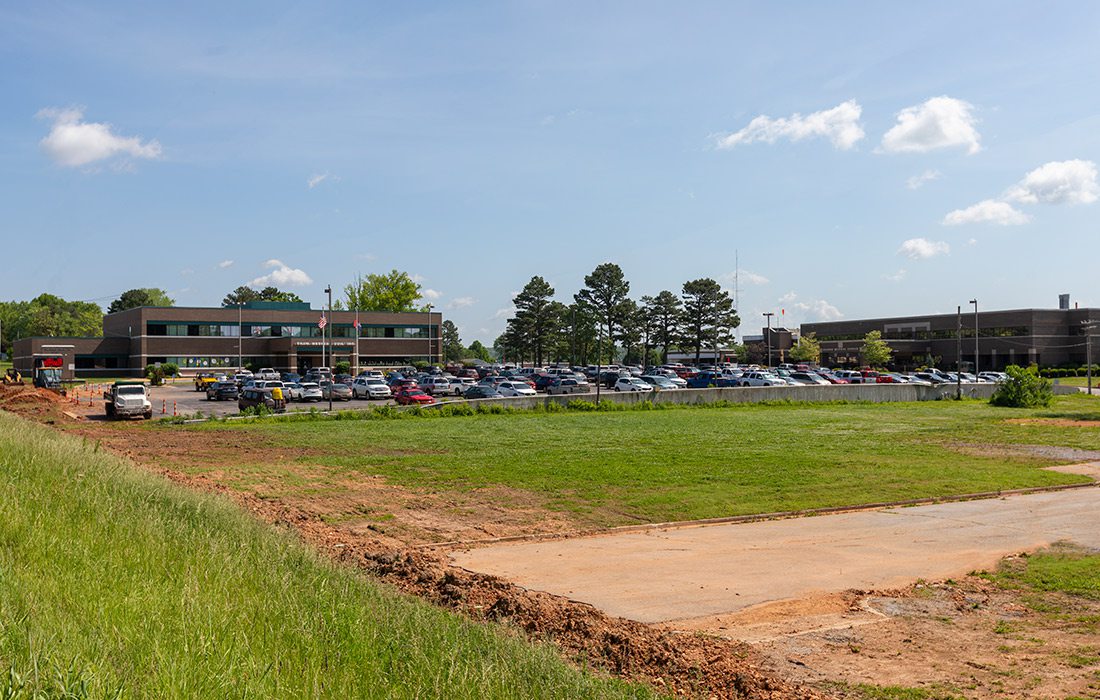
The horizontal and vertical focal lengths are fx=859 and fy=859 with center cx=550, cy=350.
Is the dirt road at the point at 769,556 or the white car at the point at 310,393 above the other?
the white car at the point at 310,393

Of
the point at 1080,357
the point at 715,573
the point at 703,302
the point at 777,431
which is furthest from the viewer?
the point at 703,302

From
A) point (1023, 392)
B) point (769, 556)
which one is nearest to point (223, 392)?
point (1023, 392)

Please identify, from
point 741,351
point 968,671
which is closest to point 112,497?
point 968,671

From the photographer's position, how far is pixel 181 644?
5438 millimetres

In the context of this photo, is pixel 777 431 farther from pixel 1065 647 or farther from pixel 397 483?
pixel 1065 647

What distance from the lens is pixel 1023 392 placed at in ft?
192

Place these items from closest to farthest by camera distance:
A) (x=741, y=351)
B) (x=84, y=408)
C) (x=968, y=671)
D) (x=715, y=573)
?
(x=968, y=671) → (x=715, y=573) → (x=84, y=408) → (x=741, y=351)

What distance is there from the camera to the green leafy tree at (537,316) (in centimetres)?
13138

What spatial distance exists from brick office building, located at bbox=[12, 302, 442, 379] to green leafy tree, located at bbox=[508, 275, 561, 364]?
2066 centimetres

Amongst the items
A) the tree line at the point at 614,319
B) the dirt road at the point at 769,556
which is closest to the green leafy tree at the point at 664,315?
the tree line at the point at 614,319

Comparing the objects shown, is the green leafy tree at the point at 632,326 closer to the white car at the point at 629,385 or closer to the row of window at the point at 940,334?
the row of window at the point at 940,334

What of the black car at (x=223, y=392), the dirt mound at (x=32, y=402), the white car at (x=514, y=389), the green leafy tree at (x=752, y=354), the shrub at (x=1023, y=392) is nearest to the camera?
the dirt mound at (x=32, y=402)

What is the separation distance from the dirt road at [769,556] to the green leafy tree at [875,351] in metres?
109

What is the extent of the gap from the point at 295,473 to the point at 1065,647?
770 inches
